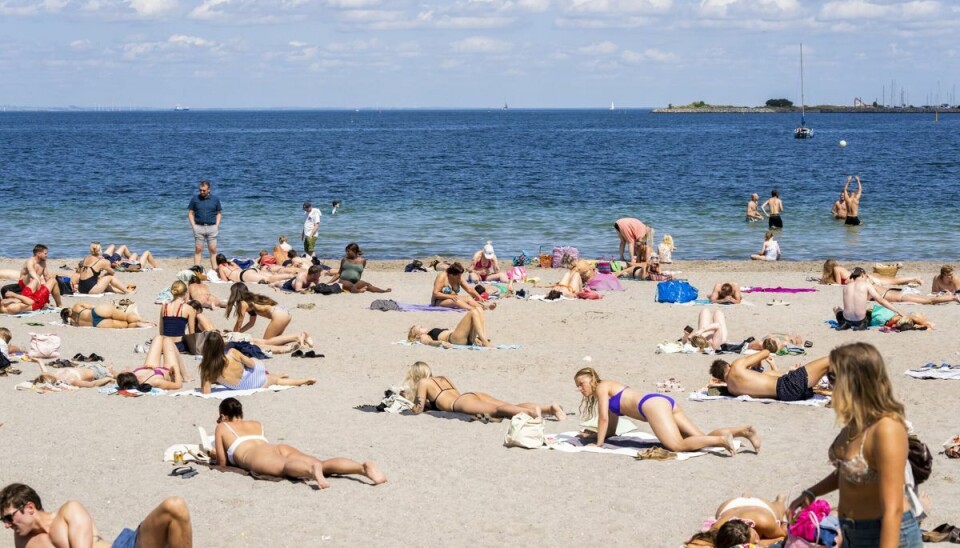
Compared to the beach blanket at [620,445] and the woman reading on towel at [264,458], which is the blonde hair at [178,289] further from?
the beach blanket at [620,445]

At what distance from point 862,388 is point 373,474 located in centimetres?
502

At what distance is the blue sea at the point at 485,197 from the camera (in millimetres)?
29547

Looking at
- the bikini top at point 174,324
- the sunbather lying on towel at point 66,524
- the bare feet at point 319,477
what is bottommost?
the bare feet at point 319,477

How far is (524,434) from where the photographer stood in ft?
32.4

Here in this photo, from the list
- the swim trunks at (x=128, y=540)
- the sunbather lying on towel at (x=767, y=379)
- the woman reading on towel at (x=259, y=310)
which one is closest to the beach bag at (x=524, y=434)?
the sunbather lying on towel at (x=767, y=379)

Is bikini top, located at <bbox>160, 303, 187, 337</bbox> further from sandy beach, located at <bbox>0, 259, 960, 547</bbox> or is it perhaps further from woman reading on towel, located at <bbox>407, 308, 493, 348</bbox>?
woman reading on towel, located at <bbox>407, 308, 493, 348</bbox>

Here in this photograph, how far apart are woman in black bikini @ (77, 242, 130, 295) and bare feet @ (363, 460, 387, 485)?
38.1 feet

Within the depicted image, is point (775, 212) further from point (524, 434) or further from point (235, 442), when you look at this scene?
point (235, 442)

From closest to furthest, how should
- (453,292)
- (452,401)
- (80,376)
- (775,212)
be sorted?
(452,401)
(80,376)
(453,292)
(775,212)

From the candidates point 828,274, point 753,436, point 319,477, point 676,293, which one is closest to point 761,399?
point 753,436

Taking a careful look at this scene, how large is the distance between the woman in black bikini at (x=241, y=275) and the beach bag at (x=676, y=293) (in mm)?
6663

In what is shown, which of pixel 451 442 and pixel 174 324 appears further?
pixel 174 324

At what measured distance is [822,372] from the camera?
1126 centimetres

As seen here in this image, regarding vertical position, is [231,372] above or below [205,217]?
below
